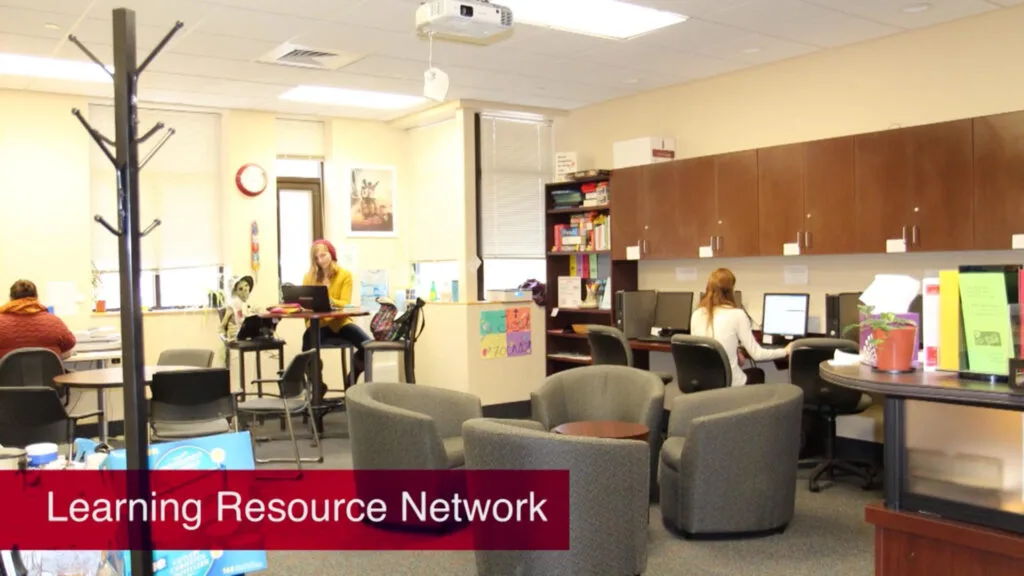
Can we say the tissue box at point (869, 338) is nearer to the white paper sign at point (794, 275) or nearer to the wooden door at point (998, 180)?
the wooden door at point (998, 180)

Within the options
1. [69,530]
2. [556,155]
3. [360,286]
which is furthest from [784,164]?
[69,530]

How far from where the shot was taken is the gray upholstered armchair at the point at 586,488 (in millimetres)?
3486

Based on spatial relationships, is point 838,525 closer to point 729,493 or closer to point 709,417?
point 729,493

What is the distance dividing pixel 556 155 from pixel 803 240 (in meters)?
2.91

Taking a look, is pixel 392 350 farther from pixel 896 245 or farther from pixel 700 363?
pixel 896 245

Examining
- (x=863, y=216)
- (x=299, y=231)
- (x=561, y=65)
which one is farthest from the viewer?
(x=299, y=231)

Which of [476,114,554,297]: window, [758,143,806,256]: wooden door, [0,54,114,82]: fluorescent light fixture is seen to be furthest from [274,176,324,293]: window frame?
[758,143,806,256]: wooden door

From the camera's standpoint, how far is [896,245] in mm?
5508

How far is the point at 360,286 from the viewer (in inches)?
344

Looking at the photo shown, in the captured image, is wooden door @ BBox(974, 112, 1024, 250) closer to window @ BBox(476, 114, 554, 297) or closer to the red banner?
the red banner

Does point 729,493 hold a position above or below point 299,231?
below

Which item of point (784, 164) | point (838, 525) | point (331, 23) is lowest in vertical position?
point (838, 525)

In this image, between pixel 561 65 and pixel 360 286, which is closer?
pixel 561 65

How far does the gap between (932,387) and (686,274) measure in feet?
15.8
